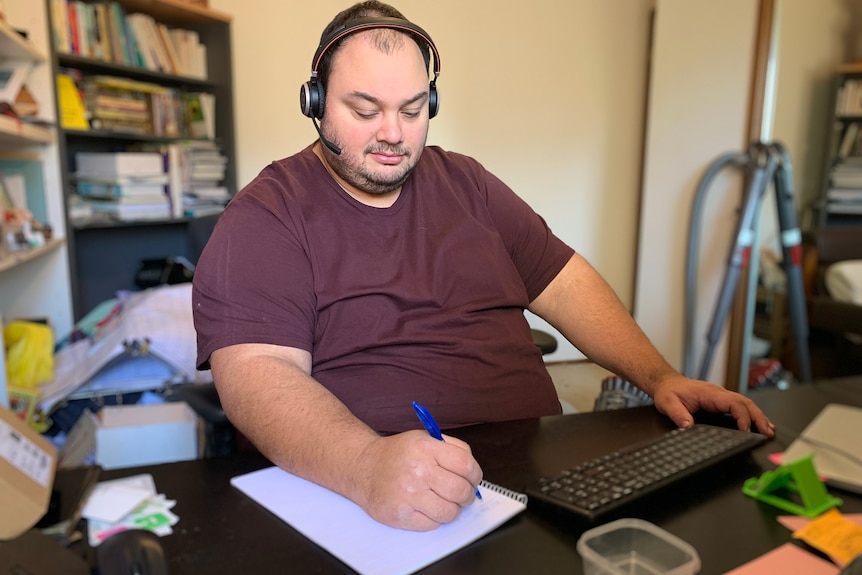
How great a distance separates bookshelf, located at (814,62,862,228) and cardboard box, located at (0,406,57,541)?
10.5ft

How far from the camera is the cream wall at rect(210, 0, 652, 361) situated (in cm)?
266

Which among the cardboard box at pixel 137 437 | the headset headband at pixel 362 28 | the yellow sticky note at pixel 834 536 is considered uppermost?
the headset headband at pixel 362 28

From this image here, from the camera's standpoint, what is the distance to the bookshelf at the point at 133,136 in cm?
227

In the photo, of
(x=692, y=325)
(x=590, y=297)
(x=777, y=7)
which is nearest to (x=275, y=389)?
(x=590, y=297)

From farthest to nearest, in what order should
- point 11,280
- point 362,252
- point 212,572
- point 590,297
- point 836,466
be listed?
1. point 11,280
2. point 590,297
3. point 362,252
4. point 836,466
5. point 212,572

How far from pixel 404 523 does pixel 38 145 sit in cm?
212

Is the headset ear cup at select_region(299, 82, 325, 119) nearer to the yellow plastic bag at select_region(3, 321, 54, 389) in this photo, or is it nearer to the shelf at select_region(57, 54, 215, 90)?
the yellow plastic bag at select_region(3, 321, 54, 389)

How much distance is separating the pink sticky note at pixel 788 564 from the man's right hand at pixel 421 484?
9.5 inches

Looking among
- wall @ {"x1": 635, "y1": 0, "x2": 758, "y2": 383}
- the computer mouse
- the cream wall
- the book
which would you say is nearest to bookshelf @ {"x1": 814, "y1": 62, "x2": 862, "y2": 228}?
wall @ {"x1": 635, "y1": 0, "x2": 758, "y2": 383}

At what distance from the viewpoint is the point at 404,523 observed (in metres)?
0.59

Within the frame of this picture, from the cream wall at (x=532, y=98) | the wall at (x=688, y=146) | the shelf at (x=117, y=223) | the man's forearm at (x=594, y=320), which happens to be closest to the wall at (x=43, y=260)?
the shelf at (x=117, y=223)

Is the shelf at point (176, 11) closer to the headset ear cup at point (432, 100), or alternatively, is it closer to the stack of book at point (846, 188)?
the headset ear cup at point (432, 100)

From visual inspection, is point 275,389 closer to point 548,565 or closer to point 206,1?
point 548,565

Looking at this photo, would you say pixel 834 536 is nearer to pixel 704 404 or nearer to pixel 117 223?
pixel 704 404
